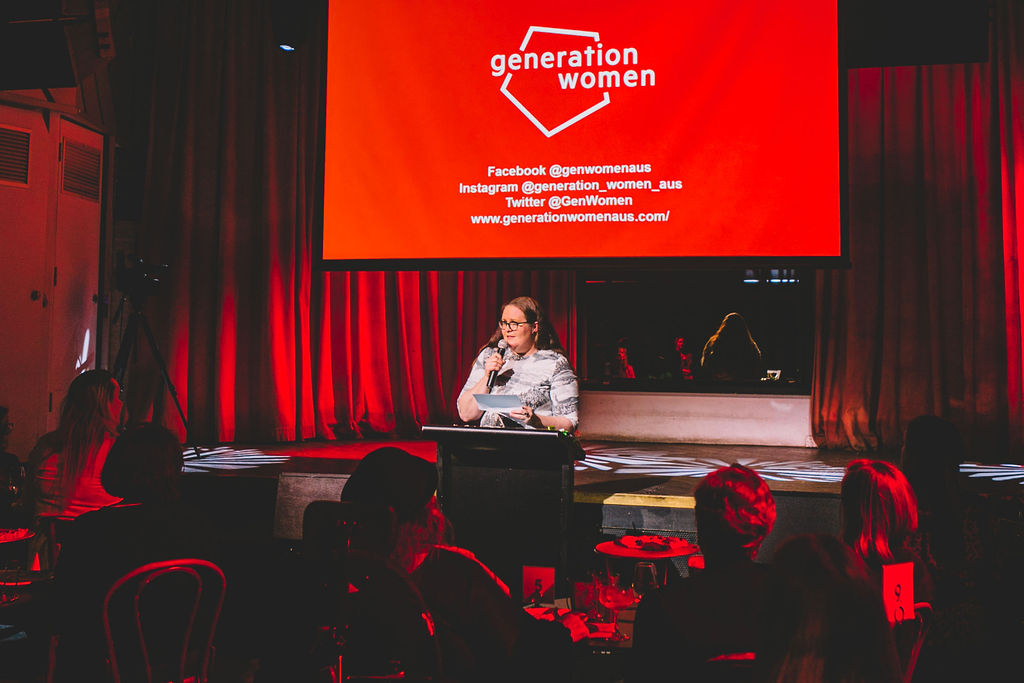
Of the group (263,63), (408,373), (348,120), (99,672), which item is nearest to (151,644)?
(99,672)

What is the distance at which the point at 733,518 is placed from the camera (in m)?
1.57

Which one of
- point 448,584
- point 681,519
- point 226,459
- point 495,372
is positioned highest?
point 495,372

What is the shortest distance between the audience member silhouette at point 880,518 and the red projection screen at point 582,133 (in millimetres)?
1762

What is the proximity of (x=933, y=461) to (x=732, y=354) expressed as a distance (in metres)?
3.65

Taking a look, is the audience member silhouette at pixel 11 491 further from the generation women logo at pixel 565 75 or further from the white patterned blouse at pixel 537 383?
the generation women logo at pixel 565 75

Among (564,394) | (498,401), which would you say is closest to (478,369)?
(564,394)

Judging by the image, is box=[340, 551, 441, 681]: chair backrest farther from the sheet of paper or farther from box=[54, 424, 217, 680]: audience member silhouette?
the sheet of paper

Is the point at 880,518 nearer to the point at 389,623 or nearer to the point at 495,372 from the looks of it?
the point at 389,623

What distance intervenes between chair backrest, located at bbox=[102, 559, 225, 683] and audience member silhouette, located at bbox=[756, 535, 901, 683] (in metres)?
1.46

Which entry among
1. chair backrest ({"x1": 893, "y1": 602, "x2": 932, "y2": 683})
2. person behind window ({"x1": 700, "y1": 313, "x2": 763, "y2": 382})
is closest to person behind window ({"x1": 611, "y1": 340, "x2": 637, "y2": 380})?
person behind window ({"x1": 700, "y1": 313, "x2": 763, "y2": 382})

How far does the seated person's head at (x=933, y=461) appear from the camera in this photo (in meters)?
2.54

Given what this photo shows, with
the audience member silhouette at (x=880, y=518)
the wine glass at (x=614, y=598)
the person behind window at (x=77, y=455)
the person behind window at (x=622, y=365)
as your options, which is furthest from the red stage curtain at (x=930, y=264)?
the person behind window at (x=77, y=455)

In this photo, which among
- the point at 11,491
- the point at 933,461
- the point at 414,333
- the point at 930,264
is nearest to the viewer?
the point at 933,461

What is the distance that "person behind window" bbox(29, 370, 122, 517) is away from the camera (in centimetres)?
286
